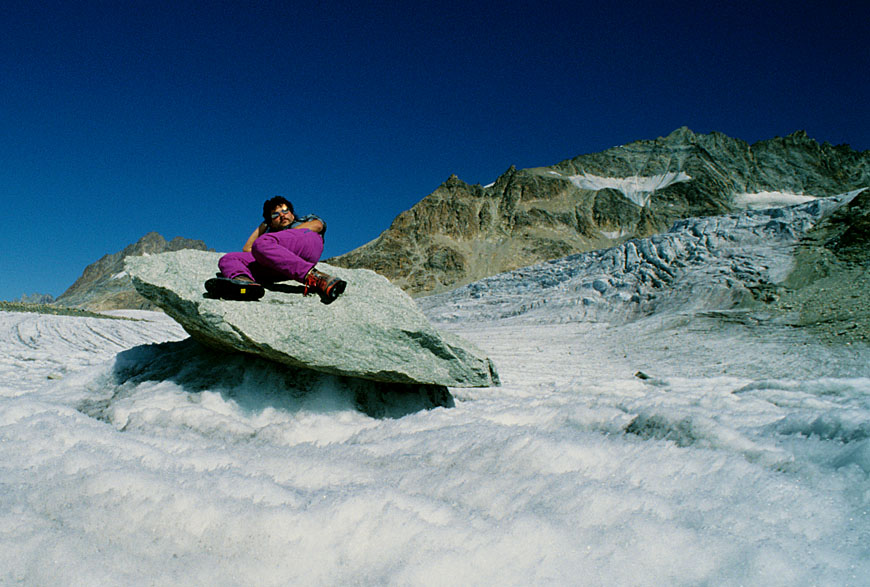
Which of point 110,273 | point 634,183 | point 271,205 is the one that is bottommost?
point 271,205

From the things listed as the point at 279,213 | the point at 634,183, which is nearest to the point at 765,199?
the point at 634,183

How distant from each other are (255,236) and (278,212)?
0.31 metres

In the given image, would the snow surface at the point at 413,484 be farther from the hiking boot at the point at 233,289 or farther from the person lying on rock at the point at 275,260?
the person lying on rock at the point at 275,260

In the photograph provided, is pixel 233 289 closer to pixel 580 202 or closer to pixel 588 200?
pixel 580 202

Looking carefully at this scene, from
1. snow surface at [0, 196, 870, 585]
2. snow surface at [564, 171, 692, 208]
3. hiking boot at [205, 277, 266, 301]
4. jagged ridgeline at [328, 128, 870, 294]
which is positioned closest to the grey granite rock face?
hiking boot at [205, 277, 266, 301]

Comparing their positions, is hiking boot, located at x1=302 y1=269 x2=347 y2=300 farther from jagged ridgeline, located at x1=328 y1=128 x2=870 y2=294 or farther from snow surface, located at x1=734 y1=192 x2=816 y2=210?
snow surface, located at x1=734 y1=192 x2=816 y2=210

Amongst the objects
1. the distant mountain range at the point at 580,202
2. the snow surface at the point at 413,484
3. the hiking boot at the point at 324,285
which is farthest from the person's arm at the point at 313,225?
the distant mountain range at the point at 580,202

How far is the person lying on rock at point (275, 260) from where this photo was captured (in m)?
3.37

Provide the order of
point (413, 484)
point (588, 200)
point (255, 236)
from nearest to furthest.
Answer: point (413, 484) → point (255, 236) → point (588, 200)

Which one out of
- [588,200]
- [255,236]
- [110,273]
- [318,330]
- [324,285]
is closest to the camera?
[318,330]

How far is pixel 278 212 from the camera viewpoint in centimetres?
395

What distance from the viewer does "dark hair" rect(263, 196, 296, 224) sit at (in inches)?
156

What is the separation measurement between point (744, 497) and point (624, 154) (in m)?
104

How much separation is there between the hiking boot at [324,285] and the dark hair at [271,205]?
2.48 ft
